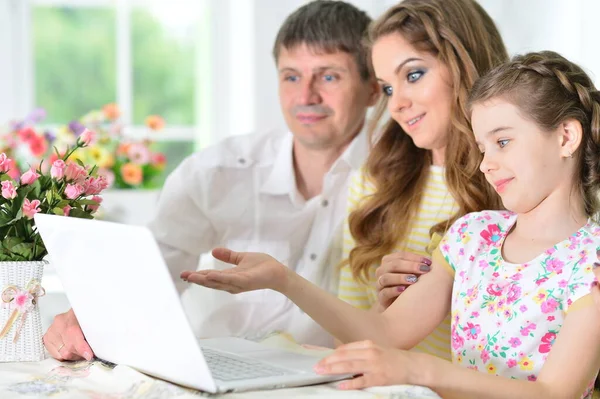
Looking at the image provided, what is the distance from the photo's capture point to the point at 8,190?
1.38m

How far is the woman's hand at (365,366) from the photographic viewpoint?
3.76 ft

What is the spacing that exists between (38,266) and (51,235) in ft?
0.64

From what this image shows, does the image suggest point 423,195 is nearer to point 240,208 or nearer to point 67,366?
point 240,208

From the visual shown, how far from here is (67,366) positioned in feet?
4.44

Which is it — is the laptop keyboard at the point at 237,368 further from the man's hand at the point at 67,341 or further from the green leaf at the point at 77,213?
the green leaf at the point at 77,213

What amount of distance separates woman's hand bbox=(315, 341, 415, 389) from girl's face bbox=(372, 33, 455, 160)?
0.84 m

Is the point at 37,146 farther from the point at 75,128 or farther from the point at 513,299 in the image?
the point at 513,299

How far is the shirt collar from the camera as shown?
2.39m

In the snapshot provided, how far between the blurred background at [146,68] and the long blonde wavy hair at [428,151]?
6.90 feet

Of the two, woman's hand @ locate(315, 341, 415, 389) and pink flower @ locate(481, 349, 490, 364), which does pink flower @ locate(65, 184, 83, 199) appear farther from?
pink flower @ locate(481, 349, 490, 364)

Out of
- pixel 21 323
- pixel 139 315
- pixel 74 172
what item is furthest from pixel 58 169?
pixel 139 315

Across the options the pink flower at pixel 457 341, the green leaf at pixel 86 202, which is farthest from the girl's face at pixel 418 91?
the green leaf at pixel 86 202

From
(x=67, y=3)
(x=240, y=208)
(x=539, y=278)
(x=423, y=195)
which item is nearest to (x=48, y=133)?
(x=67, y=3)

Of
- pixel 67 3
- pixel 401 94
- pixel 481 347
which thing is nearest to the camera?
pixel 481 347
